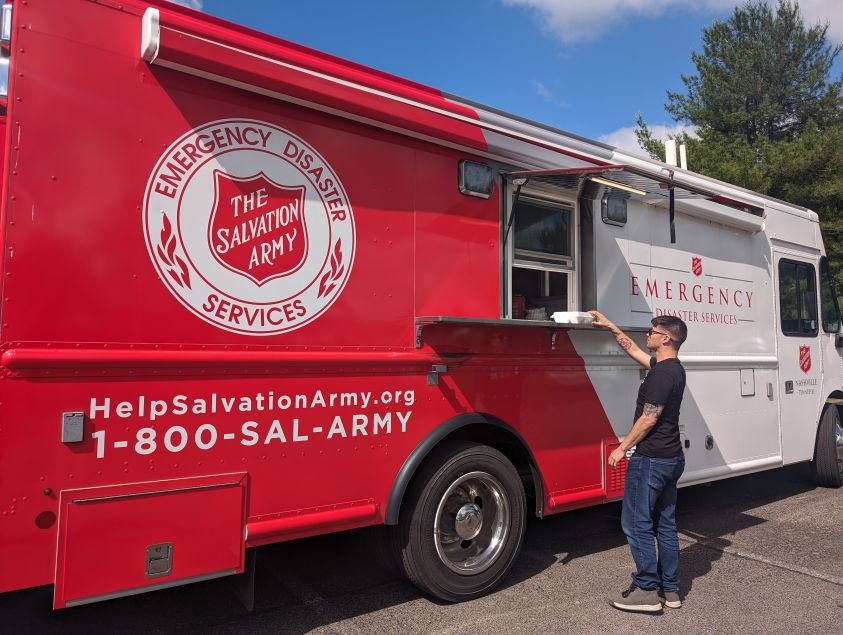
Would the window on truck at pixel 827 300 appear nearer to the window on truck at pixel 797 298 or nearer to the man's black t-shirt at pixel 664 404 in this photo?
the window on truck at pixel 797 298

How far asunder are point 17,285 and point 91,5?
129 cm

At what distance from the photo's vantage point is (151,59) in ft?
9.70

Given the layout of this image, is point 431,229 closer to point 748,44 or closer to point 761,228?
point 761,228

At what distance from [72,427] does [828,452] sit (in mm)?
7239

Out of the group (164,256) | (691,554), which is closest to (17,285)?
(164,256)

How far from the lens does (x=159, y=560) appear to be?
2893 millimetres

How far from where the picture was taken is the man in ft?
12.7

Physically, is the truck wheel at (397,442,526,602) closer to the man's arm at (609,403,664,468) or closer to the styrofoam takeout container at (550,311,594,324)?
the man's arm at (609,403,664,468)

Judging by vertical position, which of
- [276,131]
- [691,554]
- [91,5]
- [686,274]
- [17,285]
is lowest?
[691,554]

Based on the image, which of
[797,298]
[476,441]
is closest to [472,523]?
[476,441]

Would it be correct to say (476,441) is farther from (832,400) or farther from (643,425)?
(832,400)

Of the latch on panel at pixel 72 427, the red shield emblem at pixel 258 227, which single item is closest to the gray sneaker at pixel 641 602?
the red shield emblem at pixel 258 227

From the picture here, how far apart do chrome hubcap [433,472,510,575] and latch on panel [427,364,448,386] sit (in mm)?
604

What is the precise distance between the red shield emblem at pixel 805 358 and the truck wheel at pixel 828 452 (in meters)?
0.64
